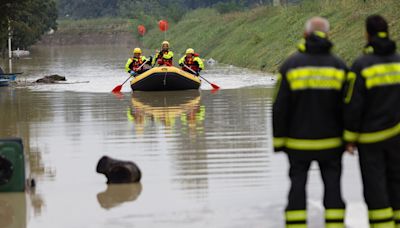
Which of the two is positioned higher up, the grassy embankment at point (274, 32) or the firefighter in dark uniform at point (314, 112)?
the grassy embankment at point (274, 32)

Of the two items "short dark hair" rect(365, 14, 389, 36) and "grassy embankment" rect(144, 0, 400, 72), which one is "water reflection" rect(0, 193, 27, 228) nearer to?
"short dark hair" rect(365, 14, 389, 36)

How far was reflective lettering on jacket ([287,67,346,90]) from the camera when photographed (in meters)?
8.30

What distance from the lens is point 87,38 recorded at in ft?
380

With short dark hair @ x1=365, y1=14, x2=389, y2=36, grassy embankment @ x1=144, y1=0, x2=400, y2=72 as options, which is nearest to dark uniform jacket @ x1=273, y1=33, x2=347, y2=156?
short dark hair @ x1=365, y1=14, x2=389, y2=36

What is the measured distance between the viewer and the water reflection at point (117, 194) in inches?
422

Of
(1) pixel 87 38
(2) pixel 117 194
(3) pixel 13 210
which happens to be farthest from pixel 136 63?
(1) pixel 87 38

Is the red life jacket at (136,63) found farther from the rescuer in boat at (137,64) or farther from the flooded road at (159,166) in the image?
the flooded road at (159,166)

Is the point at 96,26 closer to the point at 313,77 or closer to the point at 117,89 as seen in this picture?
the point at 117,89

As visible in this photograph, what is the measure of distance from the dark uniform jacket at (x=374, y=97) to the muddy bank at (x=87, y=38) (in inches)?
3995

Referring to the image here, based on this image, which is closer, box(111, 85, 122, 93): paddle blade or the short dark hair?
the short dark hair

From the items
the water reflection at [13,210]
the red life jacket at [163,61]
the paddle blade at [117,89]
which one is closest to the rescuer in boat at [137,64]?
the red life jacket at [163,61]

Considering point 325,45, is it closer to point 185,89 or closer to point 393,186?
point 393,186

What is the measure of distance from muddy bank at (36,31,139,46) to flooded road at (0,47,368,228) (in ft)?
286

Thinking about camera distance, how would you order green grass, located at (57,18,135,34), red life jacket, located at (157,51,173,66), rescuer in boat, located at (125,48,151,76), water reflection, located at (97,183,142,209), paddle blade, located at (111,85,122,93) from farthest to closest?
1. green grass, located at (57,18,135,34)
2. rescuer in boat, located at (125,48,151,76)
3. red life jacket, located at (157,51,173,66)
4. paddle blade, located at (111,85,122,93)
5. water reflection, located at (97,183,142,209)
